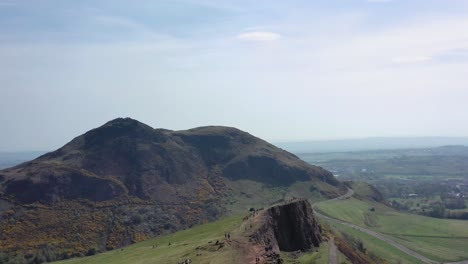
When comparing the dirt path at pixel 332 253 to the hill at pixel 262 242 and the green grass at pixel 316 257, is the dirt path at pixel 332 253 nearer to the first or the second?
the green grass at pixel 316 257

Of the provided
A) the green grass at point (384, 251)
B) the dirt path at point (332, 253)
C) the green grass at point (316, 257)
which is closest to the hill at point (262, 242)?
the green grass at point (316, 257)

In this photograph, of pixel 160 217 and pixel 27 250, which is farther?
pixel 160 217

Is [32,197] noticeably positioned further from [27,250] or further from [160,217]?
[160,217]

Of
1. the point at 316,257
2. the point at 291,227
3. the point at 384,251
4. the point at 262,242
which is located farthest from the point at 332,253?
the point at 384,251

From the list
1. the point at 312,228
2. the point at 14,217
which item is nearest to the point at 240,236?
the point at 312,228

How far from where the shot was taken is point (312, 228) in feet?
312

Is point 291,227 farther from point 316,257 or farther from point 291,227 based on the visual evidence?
point 316,257

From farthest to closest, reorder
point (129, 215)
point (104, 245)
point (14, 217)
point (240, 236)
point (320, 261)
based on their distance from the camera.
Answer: point (129, 215) < point (14, 217) < point (104, 245) < point (320, 261) < point (240, 236)

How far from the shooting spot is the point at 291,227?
90000mm

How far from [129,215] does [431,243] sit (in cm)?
13499

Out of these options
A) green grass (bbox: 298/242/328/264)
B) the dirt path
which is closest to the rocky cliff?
green grass (bbox: 298/242/328/264)

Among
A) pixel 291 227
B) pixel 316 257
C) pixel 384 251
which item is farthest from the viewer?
pixel 384 251

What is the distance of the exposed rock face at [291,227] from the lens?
86.2 m

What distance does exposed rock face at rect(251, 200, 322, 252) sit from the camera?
86250 mm
